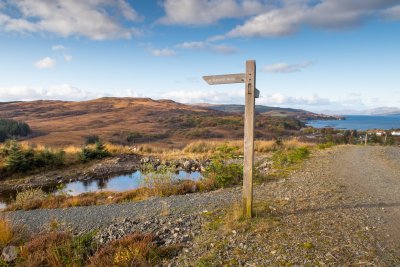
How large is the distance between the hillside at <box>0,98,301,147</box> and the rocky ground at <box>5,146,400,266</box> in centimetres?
2630

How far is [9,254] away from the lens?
568cm

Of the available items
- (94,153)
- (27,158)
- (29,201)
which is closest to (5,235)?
(29,201)

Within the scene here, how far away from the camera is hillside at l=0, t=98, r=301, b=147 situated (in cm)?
4272

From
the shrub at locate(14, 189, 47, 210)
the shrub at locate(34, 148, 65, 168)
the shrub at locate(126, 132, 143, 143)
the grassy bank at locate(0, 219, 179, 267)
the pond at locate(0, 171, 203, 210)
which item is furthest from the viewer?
the shrub at locate(126, 132, 143, 143)

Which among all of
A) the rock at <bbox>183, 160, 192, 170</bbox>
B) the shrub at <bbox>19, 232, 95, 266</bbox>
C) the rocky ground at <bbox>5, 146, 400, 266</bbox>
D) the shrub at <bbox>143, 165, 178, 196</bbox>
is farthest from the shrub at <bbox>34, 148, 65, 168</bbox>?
the shrub at <bbox>19, 232, 95, 266</bbox>

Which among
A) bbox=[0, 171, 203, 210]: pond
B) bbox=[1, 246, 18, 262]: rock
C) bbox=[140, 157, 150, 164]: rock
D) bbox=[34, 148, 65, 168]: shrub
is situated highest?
bbox=[1, 246, 18, 262]: rock

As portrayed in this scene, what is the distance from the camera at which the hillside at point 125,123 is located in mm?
42719

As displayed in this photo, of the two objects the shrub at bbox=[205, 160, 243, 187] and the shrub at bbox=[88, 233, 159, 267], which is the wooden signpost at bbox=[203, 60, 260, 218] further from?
the shrub at bbox=[205, 160, 243, 187]

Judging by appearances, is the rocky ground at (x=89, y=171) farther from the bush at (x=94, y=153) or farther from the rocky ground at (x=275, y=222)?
the rocky ground at (x=275, y=222)

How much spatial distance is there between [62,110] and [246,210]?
82.7 metres

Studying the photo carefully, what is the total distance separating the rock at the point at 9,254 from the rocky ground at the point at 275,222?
1435 millimetres

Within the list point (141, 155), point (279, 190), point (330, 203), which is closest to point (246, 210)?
point (330, 203)

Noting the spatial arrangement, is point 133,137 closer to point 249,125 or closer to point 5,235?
point 5,235

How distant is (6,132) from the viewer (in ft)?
136
